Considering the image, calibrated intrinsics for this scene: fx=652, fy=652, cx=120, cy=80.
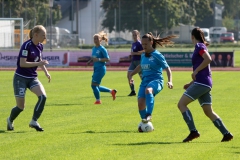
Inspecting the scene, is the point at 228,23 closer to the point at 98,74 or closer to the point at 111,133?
A: the point at 98,74

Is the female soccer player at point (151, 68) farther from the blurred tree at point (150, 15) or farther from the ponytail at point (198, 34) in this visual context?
the blurred tree at point (150, 15)

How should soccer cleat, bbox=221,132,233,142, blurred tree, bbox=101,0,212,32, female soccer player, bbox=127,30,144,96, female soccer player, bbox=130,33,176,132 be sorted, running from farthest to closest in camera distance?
blurred tree, bbox=101,0,212,32, female soccer player, bbox=127,30,144,96, female soccer player, bbox=130,33,176,132, soccer cleat, bbox=221,132,233,142

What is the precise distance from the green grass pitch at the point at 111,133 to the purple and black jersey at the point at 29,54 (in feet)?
3.74

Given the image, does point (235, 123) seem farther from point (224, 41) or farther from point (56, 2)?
point (56, 2)

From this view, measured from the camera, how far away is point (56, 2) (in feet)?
285

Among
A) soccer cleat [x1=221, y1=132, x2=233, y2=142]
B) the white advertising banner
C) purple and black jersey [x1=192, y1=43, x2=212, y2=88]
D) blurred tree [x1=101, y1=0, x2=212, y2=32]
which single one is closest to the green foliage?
blurred tree [x1=101, y1=0, x2=212, y2=32]

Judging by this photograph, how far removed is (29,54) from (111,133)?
218cm

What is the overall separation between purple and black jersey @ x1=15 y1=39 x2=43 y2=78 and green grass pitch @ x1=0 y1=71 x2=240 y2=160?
1.14 meters

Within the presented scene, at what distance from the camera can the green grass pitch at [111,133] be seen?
9.92 m

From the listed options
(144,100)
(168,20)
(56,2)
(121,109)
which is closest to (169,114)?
(121,109)

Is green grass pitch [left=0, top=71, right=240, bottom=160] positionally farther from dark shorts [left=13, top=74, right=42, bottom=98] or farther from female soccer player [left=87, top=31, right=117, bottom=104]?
dark shorts [left=13, top=74, right=42, bottom=98]

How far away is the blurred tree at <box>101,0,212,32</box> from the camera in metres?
52.3

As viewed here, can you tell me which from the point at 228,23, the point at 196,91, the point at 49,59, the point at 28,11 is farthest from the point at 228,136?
the point at 228,23

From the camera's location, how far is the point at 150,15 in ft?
172
